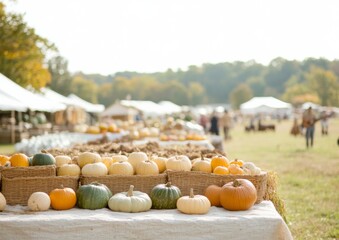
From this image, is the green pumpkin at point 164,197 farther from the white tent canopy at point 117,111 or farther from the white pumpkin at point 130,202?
the white tent canopy at point 117,111

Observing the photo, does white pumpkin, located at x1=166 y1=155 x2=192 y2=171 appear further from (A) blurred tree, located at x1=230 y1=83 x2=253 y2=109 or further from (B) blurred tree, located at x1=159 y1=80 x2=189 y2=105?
(B) blurred tree, located at x1=159 y1=80 x2=189 y2=105

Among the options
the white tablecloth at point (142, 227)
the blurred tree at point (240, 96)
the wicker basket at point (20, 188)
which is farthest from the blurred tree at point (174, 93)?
the white tablecloth at point (142, 227)

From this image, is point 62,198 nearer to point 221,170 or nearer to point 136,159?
point 136,159

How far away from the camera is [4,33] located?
20.7 meters

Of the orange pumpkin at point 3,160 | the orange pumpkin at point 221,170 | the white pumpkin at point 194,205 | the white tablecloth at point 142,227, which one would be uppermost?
the orange pumpkin at point 3,160

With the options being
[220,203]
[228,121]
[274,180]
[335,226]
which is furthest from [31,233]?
[228,121]

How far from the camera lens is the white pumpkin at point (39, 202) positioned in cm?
436

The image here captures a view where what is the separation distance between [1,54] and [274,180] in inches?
696

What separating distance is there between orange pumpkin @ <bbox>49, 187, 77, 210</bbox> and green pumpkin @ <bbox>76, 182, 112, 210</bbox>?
8 centimetres

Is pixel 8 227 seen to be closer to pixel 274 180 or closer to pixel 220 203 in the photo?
pixel 220 203

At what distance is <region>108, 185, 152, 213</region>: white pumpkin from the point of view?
4316 millimetres

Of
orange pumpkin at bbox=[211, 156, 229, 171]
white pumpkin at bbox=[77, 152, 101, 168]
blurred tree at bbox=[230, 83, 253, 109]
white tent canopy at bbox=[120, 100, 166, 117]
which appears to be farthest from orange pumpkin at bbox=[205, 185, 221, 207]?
blurred tree at bbox=[230, 83, 253, 109]

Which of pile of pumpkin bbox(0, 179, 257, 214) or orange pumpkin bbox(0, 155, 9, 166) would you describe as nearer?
pile of pumpkin bbox(0, 179, 257, 214)

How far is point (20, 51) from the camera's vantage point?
68.9 feet
